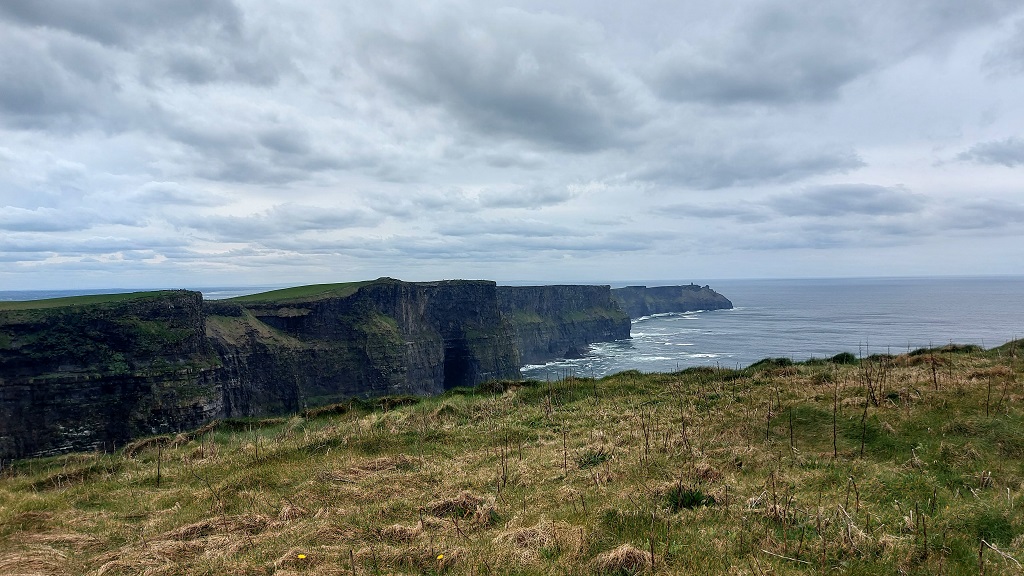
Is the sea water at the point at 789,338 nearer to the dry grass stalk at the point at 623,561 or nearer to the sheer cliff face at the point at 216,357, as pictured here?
the sheer cliff face at the point at 216,357

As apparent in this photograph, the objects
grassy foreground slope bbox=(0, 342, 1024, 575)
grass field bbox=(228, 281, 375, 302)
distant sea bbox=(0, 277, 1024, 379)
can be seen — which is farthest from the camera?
distant sea bbox=(0, 277, 1024, 379)

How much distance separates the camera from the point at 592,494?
10125mm

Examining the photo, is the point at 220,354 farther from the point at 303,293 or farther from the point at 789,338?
the point at 789,338

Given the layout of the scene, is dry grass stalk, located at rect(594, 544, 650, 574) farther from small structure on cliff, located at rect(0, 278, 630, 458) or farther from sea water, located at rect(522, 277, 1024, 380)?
sea water, located at rect(522, 277, 1024, 380)

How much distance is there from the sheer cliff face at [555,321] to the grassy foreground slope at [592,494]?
140 m

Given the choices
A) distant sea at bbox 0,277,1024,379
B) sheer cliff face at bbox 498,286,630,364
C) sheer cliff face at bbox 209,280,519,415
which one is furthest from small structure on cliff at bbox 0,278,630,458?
sheer cliff face at bbox 498,286,630,364

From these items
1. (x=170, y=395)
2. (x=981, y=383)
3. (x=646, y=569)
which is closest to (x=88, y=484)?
(x=646, y=569)

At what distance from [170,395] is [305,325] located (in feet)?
98.2

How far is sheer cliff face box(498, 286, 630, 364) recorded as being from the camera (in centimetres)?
16725

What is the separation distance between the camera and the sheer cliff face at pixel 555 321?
16725 cm

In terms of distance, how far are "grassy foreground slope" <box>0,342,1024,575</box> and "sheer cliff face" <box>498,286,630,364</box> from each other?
140 meters

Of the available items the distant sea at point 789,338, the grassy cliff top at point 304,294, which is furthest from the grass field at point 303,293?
the distant sea at point 789,338

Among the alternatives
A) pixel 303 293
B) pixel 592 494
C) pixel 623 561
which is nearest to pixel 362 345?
pixel 303 293

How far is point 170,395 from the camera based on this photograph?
66500mm
